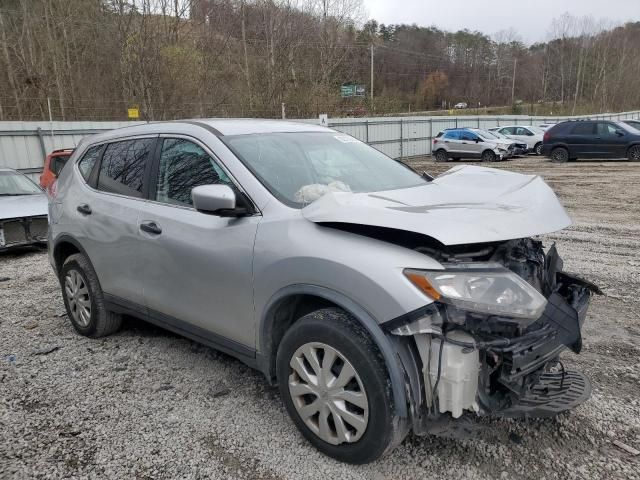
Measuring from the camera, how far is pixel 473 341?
2.17 m

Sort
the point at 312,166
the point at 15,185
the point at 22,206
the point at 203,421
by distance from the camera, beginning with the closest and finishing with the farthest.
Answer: the point at 203,421 < the point at 312,166 < the point at 22,206 < the point at 15,185

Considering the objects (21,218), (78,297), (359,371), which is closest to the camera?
(359,371)

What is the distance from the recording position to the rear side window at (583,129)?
1967 centimetres

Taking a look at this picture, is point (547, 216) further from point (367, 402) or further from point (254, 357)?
point (254, 357)

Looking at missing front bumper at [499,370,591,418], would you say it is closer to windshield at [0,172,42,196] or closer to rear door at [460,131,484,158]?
windshield at [0,172,42,196]

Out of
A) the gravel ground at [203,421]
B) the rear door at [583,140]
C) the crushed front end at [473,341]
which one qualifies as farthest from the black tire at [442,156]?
the crushed front end at [473,341]

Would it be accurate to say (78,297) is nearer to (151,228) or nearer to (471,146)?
(151,228)

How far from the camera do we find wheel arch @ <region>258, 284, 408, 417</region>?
2.21 metres

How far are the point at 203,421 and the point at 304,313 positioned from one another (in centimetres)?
98

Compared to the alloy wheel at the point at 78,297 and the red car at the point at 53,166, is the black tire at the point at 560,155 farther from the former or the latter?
the alloy wheel at the point at 78,297

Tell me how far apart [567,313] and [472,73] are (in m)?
90.8

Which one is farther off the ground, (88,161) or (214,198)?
(88,161)

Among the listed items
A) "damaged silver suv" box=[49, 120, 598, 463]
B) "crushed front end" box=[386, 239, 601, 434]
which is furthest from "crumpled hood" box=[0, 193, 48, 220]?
"crushed front end" box=[386, 239, 601, 434]

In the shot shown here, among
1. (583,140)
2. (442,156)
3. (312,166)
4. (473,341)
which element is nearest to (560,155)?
(583,140)
